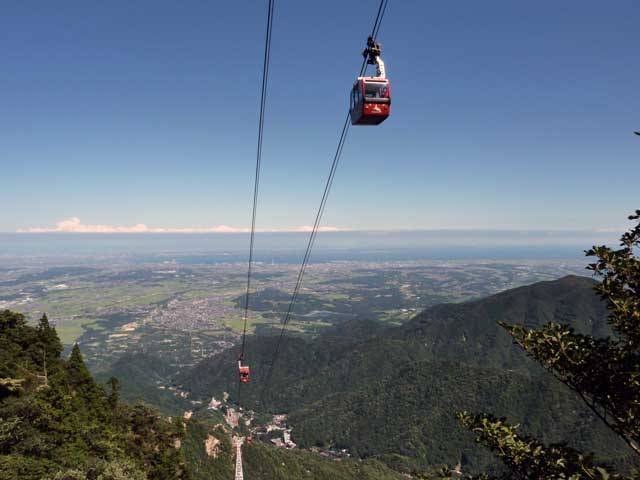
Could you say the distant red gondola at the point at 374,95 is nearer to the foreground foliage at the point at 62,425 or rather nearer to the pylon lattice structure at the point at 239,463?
the foreground foliage at the point at 62,425

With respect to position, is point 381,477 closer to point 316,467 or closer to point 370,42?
point 316,467

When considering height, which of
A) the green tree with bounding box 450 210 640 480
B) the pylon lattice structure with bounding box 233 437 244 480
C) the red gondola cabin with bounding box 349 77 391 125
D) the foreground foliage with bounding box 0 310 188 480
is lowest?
the pylon lattice structure with bounding box 233 437 244 480

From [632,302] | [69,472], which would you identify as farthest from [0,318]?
[632,302]

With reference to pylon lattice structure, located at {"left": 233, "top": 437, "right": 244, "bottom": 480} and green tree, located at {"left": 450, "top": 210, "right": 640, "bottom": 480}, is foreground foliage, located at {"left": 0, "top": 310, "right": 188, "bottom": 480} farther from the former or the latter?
pylon lattice structure, located at {"left": 233, "top": 437, "right": 244, "bottom": 480}

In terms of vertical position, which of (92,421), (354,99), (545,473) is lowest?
(92,421)

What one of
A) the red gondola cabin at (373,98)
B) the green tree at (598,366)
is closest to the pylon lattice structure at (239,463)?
the green tree at (598,366)

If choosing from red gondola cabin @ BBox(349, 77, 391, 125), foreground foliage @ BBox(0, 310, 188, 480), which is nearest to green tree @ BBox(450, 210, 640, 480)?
red gondola cabin @ BBox(349, 77, 391, 125)
